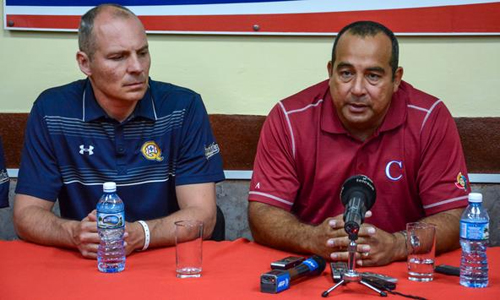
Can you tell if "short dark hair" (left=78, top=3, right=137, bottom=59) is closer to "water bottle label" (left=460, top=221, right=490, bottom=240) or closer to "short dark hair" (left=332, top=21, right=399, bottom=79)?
"short dark hair" (left=332, top=21, right=399, bottom=79)

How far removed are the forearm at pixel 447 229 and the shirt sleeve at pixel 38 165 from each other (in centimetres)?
133

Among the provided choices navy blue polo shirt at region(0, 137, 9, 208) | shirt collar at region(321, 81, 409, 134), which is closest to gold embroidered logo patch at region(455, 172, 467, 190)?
shirt collar at region(321, 81, 409, 134)

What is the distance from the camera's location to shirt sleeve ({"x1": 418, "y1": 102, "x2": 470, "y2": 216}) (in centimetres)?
255

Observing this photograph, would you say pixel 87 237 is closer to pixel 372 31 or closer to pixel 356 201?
pixel 356 201

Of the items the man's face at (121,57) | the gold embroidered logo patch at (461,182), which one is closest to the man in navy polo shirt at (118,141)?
the man's face at (121,57)

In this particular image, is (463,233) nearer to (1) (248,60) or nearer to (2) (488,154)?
(2) (488,154)

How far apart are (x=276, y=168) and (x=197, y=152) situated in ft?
1.02

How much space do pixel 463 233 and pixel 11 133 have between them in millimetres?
2205

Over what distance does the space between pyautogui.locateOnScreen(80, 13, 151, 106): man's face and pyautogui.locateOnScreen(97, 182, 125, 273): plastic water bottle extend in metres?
0.63

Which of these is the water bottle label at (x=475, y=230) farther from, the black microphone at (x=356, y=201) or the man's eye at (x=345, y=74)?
the man's eye at (x=345, y=74)

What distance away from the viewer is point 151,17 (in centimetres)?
328

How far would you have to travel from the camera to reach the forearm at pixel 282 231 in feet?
7.54

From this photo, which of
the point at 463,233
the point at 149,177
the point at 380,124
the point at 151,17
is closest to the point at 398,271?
the point at 463,233

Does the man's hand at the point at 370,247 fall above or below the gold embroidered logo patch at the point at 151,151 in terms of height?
below
